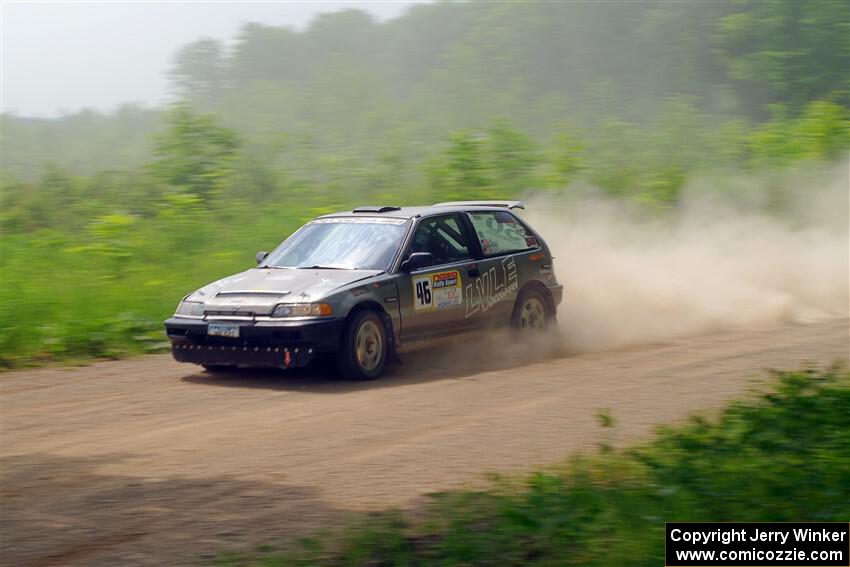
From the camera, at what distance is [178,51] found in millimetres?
38000

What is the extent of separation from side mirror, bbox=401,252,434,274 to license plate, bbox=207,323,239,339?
187 centimetres

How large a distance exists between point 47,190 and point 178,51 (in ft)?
53.1

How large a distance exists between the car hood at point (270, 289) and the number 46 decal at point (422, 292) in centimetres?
48

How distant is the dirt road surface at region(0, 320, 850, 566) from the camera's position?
20.3 feet

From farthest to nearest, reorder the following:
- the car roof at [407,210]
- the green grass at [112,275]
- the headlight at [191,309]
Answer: the green grass at [112,275] → the car roof at [407,210] → the headlight at [191,309]

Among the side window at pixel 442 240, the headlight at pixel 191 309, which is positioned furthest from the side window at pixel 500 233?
the headlight at pixel 191 309

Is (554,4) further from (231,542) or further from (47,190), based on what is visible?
Result: (231,542)

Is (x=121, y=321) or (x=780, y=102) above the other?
(x=780, y=102)

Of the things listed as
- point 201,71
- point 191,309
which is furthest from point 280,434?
point 201,71

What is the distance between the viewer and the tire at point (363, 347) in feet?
35.0

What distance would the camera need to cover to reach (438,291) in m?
11.7

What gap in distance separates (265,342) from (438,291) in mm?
2104

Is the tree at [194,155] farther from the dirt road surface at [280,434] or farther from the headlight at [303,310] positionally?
the headlight at [303,310]

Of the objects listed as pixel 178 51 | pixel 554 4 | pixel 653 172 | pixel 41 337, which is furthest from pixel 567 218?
pixel 554 4
